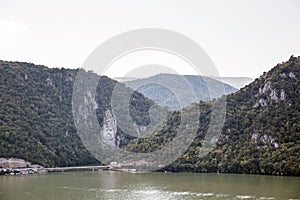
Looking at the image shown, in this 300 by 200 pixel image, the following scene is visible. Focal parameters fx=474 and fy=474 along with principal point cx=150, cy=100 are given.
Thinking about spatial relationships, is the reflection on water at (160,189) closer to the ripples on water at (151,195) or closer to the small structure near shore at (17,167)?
the ripples on water at (151,195)

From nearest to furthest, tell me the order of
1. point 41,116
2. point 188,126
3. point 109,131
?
point 188,126 < point 41,116 < point 109,131

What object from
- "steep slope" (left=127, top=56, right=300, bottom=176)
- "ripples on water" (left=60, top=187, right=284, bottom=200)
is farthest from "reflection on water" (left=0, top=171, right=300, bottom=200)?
"steep slope" (left=127, top=56, right=300, bottom=176)

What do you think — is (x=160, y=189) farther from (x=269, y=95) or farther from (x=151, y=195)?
(x=269, y=95)

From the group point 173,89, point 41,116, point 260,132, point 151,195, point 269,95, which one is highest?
point 173,89

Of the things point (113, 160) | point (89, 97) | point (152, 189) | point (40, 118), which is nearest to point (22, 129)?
point (40, 118)

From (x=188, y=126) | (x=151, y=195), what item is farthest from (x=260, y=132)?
(x=151, y=195)

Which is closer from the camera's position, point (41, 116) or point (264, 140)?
point (264, 140)

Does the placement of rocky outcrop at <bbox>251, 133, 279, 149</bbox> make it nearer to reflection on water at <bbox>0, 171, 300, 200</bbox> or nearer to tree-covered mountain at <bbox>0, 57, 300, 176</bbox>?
tree-covered mountain at <bbox>0, 57, 300, 176</bbox>
